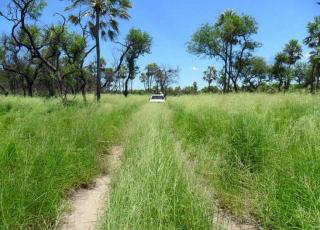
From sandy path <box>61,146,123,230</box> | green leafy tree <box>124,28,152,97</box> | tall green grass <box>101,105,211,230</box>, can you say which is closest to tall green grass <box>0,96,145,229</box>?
sandy path <box>61,146,123,230</box>

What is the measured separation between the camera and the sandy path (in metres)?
4.29

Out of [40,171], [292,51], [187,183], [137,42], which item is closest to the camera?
[187,183]

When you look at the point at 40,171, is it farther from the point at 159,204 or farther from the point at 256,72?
the point at 256,72

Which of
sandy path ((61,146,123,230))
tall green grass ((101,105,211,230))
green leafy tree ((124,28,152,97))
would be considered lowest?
sandy path ((61,146,123,230))

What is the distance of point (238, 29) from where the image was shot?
155ft

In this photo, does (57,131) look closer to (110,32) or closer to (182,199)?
(182,199)

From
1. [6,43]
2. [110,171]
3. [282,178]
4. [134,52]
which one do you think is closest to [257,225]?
[282,178]

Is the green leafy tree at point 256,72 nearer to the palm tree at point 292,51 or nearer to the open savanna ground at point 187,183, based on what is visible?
the palm tree at point 292,51

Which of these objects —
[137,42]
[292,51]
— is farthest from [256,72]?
[137,42]

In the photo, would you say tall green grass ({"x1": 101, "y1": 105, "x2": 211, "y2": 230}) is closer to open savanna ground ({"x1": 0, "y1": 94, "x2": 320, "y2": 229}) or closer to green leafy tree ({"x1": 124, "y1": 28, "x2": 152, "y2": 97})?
open savanna ground ({"x1": 0, "y1": 94, "x2": 320, "y2": 229})

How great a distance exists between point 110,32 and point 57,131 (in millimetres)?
24817

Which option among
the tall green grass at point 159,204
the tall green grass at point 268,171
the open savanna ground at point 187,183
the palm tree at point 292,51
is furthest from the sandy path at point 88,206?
the palm tree at point 292,51

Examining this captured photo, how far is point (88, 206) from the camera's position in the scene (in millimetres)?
5039

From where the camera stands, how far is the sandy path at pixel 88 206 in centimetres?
429
